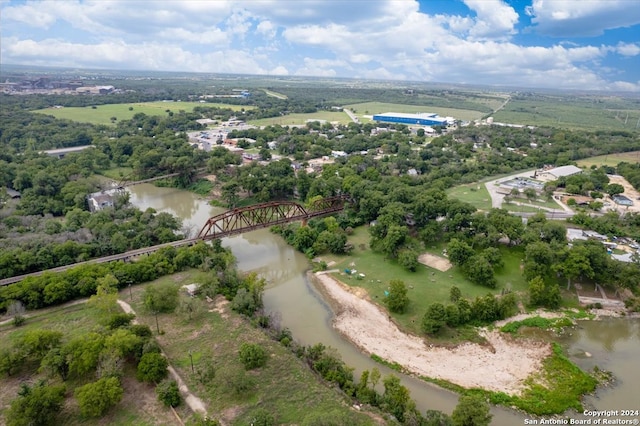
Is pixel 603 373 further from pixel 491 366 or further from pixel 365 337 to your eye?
pixel 365 337

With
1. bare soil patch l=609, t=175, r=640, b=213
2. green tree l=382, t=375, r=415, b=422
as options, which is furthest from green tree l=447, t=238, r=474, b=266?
bare soil patch l=609, t=175, r=640, b=213

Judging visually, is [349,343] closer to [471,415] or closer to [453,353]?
[453,353]

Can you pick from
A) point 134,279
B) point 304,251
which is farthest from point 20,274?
point 304,251

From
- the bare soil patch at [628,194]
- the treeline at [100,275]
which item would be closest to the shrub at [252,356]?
the treeline at [100,275]

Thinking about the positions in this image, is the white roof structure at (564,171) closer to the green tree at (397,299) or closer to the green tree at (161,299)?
the green tree at (397,299)

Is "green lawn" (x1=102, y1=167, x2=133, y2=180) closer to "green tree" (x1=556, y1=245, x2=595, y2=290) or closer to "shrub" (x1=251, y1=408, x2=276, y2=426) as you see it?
"shrub" (x1=251, y1=408, x2=276, y2=426)
